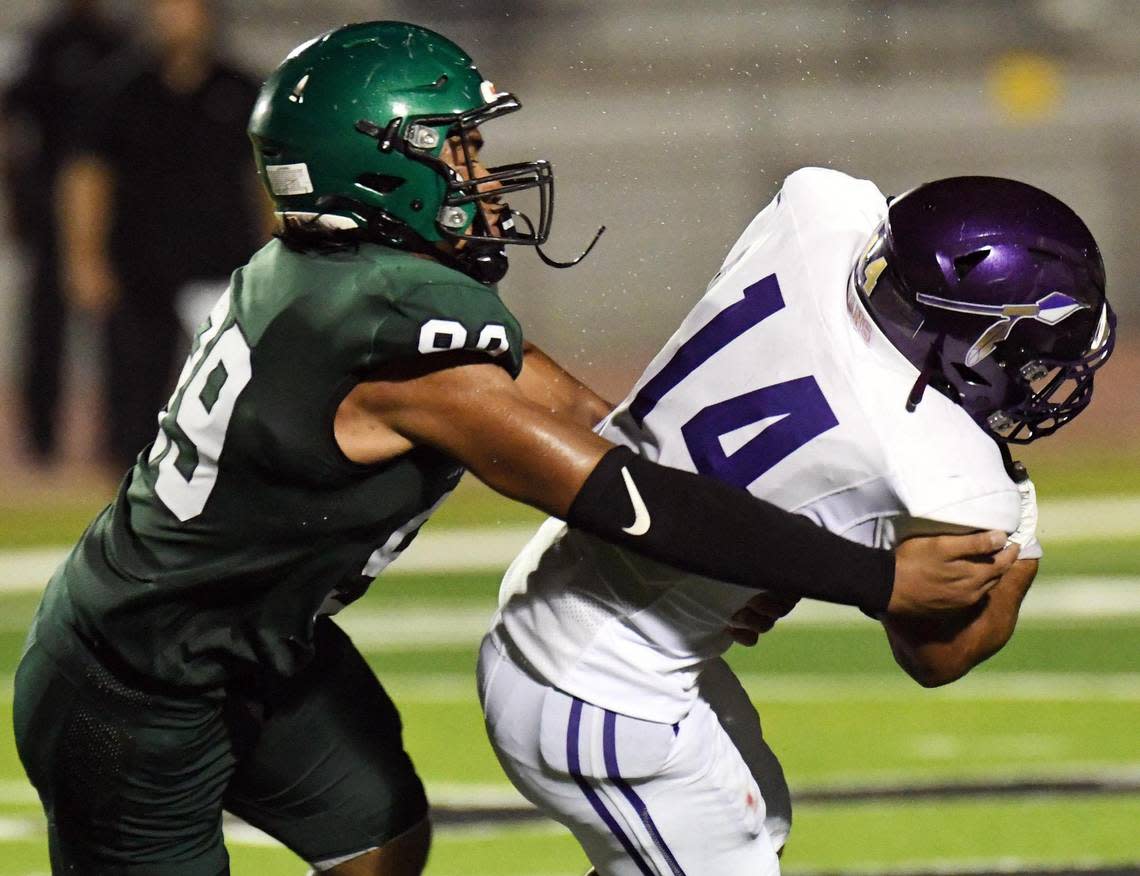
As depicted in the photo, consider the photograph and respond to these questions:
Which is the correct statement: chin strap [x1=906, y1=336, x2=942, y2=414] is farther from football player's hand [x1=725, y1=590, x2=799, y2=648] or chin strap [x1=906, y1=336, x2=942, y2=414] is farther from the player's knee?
the player's knee

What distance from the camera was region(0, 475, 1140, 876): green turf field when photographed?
12.8 ft

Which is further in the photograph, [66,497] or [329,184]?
[66,497]

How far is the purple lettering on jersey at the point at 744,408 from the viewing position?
2.44 m

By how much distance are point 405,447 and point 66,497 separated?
20.1ft

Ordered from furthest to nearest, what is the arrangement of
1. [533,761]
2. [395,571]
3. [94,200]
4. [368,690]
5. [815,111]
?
[815,111]
[94,200]
[395,571]
[368,690]
[533,761]

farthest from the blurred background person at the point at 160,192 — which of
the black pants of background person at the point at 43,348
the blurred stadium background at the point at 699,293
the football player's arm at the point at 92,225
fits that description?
the black pants of background person at the point at 43,348

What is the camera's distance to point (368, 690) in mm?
3064

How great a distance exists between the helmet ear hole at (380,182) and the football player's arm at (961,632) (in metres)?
0.88

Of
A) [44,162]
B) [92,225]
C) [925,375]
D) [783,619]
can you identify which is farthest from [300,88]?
[44,162]

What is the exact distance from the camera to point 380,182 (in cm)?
264

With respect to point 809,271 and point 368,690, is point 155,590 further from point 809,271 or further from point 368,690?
point 809,271

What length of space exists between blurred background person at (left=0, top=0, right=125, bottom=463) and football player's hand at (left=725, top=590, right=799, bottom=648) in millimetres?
5810

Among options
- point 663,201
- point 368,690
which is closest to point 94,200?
point 663,201

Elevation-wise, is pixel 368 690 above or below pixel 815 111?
above
